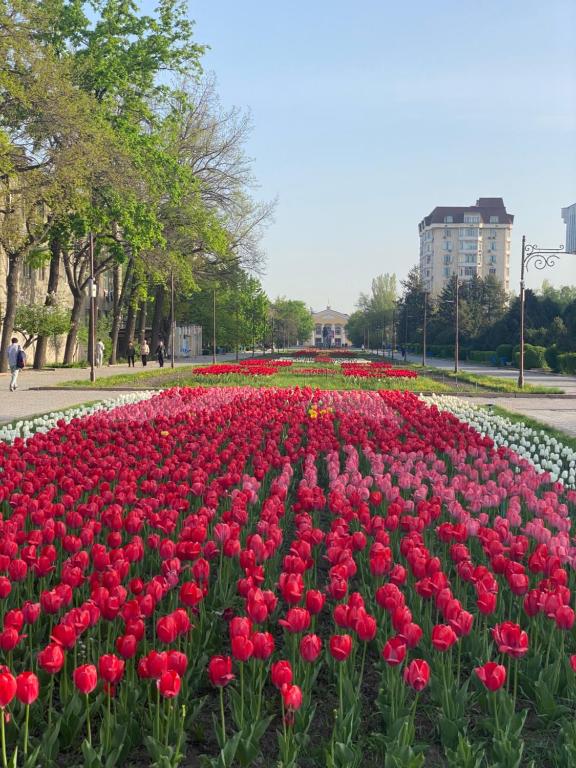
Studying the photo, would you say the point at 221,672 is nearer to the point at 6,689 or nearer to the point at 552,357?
the point at 6,689

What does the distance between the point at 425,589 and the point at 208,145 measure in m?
44.5

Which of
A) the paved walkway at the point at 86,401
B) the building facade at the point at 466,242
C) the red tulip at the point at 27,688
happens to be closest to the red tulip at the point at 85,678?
the red tulip at the point at 27,688

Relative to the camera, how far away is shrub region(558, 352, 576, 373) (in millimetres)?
42156

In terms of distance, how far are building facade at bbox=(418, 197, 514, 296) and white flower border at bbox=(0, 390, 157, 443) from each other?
472 ft

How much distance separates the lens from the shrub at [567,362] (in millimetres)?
42156

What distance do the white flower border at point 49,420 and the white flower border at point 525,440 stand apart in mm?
5866

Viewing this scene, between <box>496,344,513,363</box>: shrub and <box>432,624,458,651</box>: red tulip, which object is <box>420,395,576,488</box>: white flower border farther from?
<box>496,344,513,363</box>: shrub

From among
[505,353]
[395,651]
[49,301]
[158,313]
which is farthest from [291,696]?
[158,313]

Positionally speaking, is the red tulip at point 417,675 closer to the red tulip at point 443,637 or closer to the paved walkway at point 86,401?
the red tulip at point 443,637

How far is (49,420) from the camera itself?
13070mm

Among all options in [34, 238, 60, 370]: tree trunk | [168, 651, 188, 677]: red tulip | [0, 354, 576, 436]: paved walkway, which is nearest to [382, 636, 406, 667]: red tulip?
[168, 651, 188, 677]: red tulip

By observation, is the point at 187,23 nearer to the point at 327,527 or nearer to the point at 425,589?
the point at 327,527

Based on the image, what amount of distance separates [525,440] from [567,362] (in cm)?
3369

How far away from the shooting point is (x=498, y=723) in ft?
10.4
